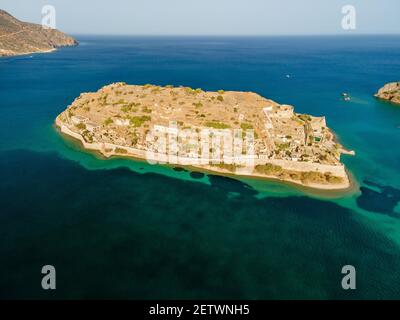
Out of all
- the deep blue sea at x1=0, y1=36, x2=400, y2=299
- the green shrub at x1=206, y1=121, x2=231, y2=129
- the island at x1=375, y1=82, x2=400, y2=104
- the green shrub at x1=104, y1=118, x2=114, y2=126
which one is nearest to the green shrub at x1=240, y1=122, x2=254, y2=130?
the green shrub at x1=206, y1=121, x2=231, y2=129

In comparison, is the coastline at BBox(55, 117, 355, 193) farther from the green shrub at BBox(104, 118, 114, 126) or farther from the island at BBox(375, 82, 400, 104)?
the island at BBox(375, 82, 400, 104)

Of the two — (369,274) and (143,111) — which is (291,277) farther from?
(143,111)

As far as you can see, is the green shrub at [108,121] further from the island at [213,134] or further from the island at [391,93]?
the island at [391,93]

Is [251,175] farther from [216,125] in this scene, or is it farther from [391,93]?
[391,93]

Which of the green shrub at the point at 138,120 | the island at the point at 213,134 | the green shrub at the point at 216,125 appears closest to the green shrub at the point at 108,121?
the island at the point at 213,134

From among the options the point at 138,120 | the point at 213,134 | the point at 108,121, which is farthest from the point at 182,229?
the point at 108,121
